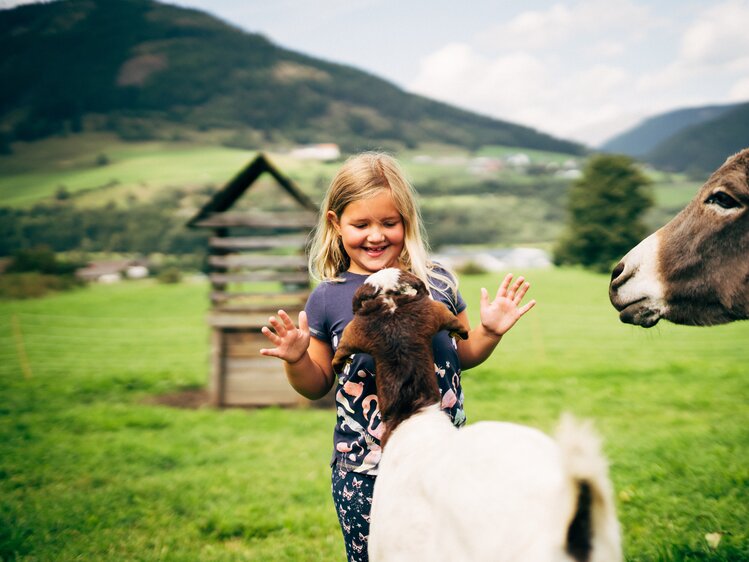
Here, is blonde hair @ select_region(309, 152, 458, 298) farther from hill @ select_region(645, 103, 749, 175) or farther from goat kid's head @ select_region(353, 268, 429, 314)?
hill @ select_region(645, 103, 749, 175)

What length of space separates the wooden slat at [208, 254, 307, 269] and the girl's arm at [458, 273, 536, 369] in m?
6.69

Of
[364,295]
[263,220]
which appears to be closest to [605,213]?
[263,220]

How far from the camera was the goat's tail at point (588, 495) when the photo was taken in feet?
4.51

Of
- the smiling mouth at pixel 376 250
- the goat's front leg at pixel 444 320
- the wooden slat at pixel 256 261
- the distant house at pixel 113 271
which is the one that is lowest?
the distant house at pixel 113 271

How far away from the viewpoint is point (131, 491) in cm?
541

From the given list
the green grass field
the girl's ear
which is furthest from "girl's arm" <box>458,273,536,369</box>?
the green grass field

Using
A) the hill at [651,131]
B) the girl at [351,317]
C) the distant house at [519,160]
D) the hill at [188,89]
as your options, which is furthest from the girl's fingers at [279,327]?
the distant house at [519,160]

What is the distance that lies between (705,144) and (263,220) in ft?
106

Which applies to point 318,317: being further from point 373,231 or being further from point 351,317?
point 373,231

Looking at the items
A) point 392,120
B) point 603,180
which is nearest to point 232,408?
point 603,180

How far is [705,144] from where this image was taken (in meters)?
32.0

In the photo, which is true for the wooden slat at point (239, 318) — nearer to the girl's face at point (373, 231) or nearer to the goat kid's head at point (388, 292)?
the girl's face at point (373, 231)

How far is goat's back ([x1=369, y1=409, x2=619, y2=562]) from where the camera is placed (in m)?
1.45

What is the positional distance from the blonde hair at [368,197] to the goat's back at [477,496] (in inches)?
36.4
